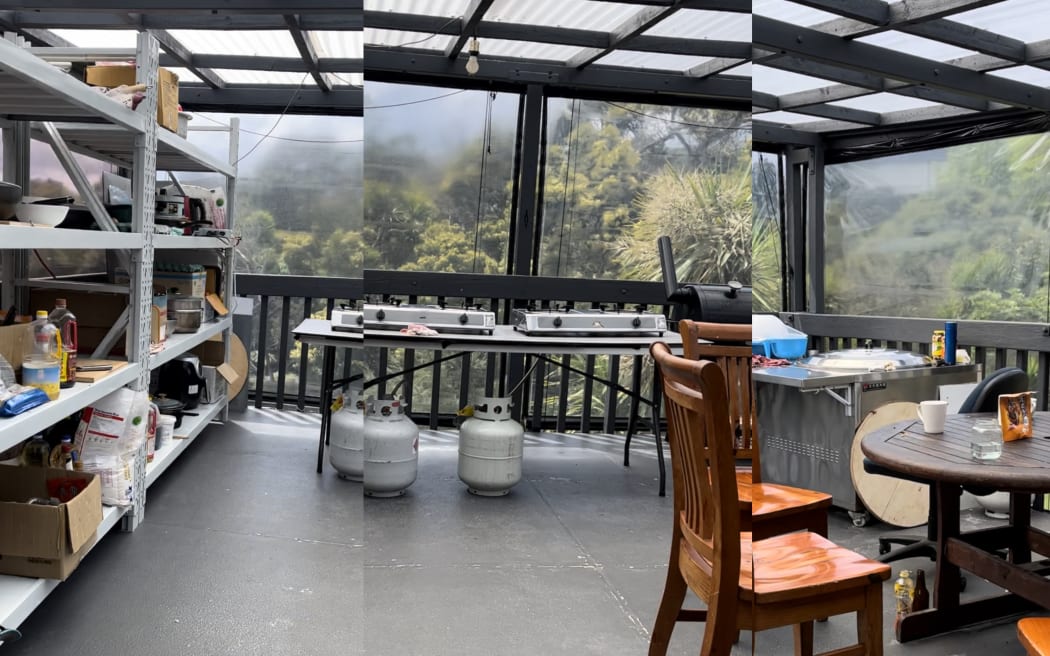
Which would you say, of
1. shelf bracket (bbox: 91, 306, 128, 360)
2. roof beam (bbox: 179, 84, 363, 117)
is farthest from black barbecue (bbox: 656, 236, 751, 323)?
shelf bracket (bbox: 91, 306, 128, 360)

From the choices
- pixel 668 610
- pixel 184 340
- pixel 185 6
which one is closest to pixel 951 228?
pixel 668 610

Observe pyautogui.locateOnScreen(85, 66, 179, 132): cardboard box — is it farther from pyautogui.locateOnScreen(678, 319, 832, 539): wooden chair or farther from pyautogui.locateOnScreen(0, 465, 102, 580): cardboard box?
pyautogui.locateOnScreen(678, 319, 832, 539): wooden chair

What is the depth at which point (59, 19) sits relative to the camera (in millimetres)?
2326

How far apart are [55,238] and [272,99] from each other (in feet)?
2.81

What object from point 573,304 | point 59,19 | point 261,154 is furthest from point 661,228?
point 59,19

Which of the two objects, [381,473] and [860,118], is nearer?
[860,118]

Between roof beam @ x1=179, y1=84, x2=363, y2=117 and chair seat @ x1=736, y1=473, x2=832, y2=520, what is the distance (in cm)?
99

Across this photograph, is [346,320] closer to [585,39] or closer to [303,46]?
[585,39]

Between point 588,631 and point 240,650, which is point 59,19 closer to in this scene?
point 240,650

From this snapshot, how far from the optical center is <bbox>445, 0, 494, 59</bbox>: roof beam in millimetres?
547

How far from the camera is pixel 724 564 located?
68cm

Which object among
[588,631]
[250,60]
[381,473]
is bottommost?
[588,631]

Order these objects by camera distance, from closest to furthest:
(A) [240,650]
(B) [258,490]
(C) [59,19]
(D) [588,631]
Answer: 1. (D) [588,631]
2. (A) [240,650]
3. (C) [59,19]
4. (B) [258,490]

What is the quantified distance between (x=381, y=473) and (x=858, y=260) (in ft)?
1.43
